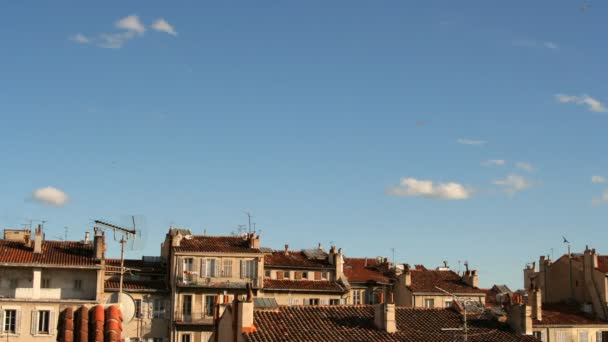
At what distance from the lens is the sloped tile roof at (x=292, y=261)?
8613 centimetres

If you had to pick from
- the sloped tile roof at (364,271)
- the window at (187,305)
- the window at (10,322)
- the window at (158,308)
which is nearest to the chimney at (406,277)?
the sloped tile roof at (364,271)

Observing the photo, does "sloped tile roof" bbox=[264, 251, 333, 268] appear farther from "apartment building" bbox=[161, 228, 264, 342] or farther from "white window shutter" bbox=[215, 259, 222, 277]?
"white window shutter" bbox=[215, 259, 222, 277]

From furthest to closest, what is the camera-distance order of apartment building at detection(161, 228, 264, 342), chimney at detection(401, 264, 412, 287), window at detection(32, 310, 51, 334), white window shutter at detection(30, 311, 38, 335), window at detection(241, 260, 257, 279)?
chimney at detection(401, 264, 412, 287) < window at detection(241, 260, 257, 279) < apartment building at detection(161, 228, 264, 342) < window at detection(32, 310, 51, 334) < white window shutter at detection(30, 311, 38, 335)

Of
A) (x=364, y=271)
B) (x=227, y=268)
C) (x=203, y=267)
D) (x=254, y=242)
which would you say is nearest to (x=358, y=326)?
(x=203, y=267)

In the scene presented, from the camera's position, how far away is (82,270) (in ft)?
243

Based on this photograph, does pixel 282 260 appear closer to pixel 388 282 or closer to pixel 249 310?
pixel 388 282

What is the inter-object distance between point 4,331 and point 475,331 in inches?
1663

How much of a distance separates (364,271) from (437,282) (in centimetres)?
1053

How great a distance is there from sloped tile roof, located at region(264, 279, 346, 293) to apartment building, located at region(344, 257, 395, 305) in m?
3.83

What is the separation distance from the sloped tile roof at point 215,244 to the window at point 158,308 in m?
4.89

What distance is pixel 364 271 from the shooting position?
316 feet

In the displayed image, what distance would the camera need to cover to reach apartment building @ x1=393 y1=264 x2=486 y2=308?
277 ft

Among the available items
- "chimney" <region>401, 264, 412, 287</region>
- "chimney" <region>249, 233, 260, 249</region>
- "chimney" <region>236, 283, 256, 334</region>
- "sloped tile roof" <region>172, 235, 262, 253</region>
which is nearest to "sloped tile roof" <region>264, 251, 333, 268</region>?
"chimney" <region>249, 233, 260, 249</region>

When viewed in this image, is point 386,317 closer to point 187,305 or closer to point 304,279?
point 187,305
